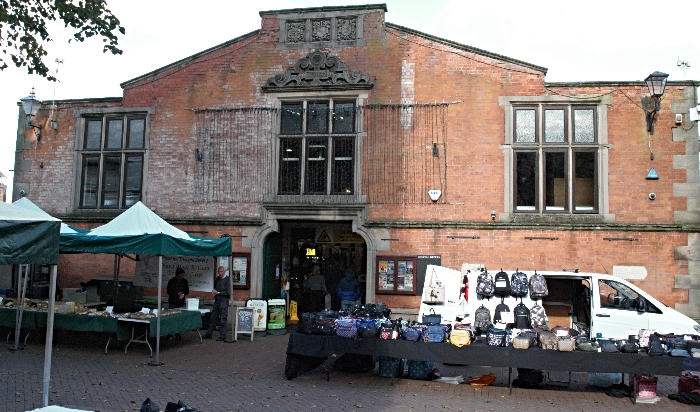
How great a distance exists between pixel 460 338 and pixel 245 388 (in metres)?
3.23

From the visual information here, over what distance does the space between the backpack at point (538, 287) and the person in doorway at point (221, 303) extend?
20.8 ft

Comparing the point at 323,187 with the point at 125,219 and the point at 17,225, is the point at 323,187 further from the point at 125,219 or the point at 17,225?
the point at 17,225

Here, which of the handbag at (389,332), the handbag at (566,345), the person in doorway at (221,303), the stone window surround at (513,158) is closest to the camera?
the handbag at (566,345)

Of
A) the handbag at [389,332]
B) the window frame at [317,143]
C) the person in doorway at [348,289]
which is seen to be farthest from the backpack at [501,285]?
the window frame at [317,143]

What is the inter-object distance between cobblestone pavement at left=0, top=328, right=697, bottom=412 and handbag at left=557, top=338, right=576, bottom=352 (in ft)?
2.41

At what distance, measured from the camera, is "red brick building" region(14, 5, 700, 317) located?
1323cm

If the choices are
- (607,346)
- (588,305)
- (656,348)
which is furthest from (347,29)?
(656,348)

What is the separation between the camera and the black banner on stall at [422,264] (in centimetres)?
1365

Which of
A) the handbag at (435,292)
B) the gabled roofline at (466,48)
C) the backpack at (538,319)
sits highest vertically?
the gabled roofline at (466,48)

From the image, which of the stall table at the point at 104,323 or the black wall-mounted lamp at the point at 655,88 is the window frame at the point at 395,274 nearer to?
the stall table at the point at 104,323

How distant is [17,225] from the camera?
6.82 m

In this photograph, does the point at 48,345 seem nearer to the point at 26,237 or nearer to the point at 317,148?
the point at 26,237

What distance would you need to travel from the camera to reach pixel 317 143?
14.8m

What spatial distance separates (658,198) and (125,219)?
11.2 m
